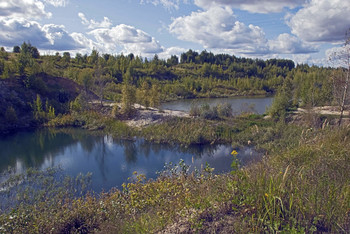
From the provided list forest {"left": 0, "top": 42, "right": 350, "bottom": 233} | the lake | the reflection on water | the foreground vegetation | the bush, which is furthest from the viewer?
the lake

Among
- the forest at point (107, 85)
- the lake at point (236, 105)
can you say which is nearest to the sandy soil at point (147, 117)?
the forest at point (107, 85)

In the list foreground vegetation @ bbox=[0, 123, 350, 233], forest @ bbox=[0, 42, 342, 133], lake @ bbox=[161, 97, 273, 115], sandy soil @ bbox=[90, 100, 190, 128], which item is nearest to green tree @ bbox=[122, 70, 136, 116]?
forest @ bbox=[0, 42, 342, 133]

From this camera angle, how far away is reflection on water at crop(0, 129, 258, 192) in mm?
12055

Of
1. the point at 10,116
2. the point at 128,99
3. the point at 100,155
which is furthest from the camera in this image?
the point at 128,99

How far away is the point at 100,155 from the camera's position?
14.7 m

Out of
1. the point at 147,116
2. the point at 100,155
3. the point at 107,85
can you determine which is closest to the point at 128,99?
the point at 147,116

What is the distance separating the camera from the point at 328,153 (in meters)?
4.39

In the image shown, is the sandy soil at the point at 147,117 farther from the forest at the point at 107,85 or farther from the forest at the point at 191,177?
the forest at the point at 107,85

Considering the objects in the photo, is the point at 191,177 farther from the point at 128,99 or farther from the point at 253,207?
the point at 128,99

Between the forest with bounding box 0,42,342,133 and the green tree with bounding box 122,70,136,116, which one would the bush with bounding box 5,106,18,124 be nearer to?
the forest with bounding box 0,42,342,133

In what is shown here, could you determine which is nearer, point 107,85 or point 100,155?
point 100,155

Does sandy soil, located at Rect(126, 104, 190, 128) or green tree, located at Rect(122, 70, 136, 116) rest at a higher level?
green tree, located at Rect(122, 70, 136, 116)

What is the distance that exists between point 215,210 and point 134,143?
45.7ft

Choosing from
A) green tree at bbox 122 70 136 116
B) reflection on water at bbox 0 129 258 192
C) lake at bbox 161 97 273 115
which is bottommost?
reflection on water at bbox 0 129 258 192
